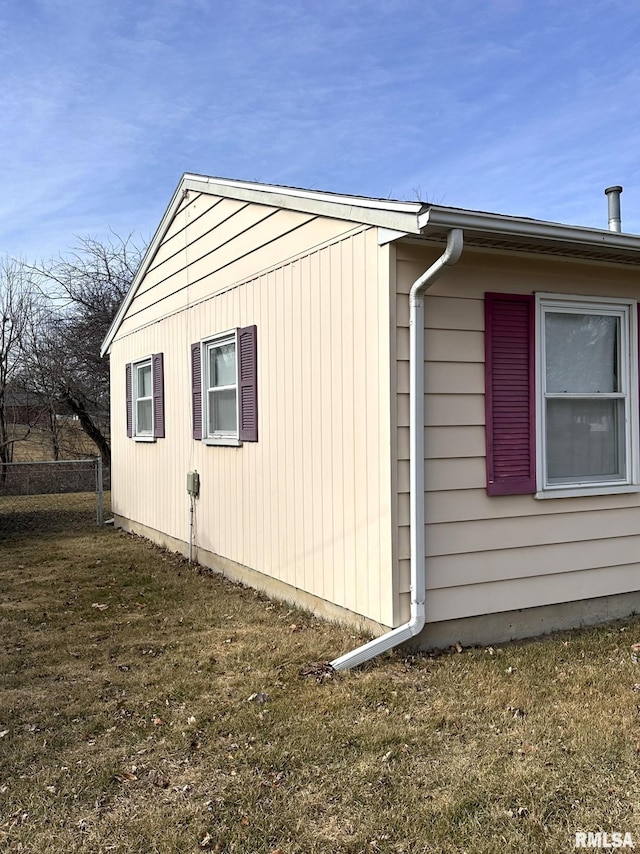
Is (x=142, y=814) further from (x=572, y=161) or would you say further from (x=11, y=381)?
(x=11, y=381)

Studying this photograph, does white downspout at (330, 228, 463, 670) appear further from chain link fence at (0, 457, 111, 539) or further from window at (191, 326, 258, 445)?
chain link fence at (0, 457, 111, 539)

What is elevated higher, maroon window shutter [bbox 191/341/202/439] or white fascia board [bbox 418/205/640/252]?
white fascia board [bbox 418/205/640/252]

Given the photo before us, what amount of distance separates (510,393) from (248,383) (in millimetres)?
2591

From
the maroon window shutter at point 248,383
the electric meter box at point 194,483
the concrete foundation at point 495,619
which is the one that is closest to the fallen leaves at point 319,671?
the concrete foundation at point 495,619

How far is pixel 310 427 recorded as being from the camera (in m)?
5.33

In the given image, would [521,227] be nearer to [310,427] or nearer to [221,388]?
[310,427]

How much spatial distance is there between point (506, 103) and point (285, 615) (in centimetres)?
1087

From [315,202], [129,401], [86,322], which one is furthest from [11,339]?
[315,202]

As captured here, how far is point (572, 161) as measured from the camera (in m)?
14.2

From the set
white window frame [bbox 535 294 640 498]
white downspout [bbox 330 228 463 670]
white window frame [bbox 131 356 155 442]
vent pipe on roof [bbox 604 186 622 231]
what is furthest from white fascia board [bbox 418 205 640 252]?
white window frame [bbox 131 356 155 442]

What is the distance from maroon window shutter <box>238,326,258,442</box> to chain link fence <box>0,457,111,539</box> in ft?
18.4

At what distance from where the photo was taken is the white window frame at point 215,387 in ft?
21.8

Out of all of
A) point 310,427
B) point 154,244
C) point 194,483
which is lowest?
point 194,483

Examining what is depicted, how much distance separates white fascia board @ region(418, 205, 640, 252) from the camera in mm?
3940
